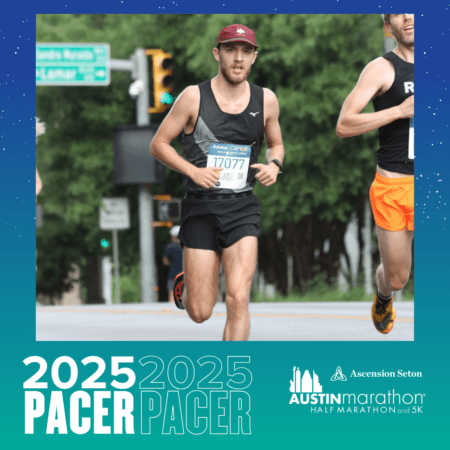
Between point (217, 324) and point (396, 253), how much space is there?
156 inches

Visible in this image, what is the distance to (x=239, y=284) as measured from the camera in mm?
5391

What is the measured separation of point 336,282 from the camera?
19859 millimetres

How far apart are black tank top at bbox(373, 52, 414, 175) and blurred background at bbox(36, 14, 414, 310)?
924 centimetres

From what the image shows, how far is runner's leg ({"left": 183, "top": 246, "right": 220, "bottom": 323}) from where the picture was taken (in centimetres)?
571

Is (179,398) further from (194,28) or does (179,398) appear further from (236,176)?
(194,28)

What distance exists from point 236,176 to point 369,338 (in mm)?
2613

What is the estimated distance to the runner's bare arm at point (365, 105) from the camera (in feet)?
17.9

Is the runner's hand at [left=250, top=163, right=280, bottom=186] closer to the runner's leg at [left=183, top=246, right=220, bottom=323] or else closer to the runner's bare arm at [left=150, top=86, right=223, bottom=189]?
the runner's bare arm at [left=150, top=86, right=223, bottom=189]

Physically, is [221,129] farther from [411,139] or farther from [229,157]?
[411,139]

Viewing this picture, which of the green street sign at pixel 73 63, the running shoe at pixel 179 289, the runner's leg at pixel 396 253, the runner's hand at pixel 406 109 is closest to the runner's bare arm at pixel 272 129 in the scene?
the runner's hand at pixel 406 109

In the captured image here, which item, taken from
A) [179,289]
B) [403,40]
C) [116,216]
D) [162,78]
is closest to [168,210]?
[162,78]

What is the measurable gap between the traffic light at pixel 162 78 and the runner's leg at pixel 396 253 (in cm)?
811

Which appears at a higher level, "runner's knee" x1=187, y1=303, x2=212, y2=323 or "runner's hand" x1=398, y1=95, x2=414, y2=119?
"runner's hand" x1=398, y1=95, x2=414, y2=119

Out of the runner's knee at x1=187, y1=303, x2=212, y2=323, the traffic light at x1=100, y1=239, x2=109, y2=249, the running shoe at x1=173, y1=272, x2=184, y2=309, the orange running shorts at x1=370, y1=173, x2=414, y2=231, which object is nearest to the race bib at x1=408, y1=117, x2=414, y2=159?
the orange running shorts at x1=370, y1=173, x2=414, y2=231
